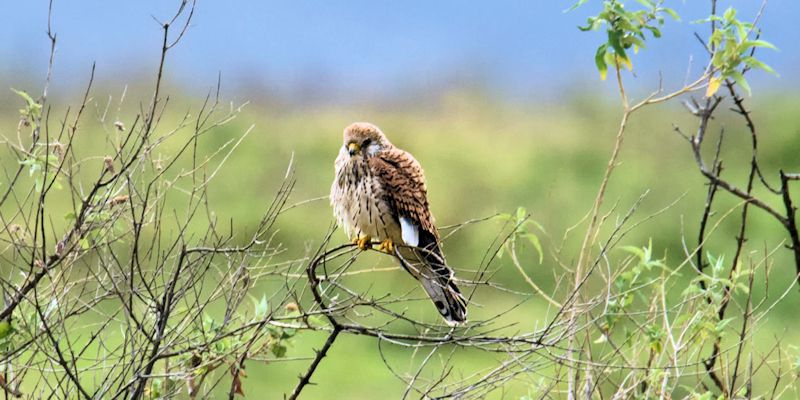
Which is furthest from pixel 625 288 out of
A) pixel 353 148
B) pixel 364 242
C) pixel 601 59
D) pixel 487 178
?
pixel 487 178

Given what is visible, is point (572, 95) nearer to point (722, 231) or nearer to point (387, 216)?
point (722, 231)

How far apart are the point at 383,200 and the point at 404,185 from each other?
12 cm

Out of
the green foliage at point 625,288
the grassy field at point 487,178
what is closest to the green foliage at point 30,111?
the green foliage at point 625,288

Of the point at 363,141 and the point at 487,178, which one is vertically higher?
the point at 487,178

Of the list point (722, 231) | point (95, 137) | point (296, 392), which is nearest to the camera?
point (296, 392)

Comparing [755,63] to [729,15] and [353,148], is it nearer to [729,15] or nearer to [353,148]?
[729,15]

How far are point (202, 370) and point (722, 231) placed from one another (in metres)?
8.31

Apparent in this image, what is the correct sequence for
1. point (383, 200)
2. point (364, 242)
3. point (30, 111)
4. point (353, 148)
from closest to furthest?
point (30, 111) < point (364, 242) < point (383, 200) < point (353, 148)

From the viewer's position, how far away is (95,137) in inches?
502

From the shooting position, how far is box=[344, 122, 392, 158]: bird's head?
4.52 m

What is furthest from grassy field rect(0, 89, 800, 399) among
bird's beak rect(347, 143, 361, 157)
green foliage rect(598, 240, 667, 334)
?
green foliage rect(598, 240, 667, 334)

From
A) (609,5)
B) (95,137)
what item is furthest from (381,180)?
(95,137)

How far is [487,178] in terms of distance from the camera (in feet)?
39.1

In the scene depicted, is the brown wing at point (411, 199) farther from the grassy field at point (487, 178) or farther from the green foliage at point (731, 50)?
the grassy field at point (487, 178)
